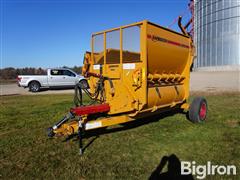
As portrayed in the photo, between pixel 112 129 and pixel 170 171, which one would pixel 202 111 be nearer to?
pixel 112 129

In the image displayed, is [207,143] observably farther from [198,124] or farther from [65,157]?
[65,157]

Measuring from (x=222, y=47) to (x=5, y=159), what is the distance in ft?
126

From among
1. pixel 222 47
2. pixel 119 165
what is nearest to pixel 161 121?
pixel 119 165

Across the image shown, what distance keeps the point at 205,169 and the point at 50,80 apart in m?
16.0

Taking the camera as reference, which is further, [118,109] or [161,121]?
[161,121]

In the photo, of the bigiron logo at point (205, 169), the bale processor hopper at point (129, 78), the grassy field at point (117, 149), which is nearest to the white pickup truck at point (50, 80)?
the grassy field at point (117, 149)

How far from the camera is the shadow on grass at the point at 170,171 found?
351 cm

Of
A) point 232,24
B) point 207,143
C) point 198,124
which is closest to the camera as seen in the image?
point 207,143

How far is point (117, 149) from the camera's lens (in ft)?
14.9

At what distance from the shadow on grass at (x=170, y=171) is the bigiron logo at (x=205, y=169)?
9 centimetres

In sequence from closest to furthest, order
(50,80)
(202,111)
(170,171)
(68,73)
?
(170,171)
(202,111)
(50,80)
(68,73)

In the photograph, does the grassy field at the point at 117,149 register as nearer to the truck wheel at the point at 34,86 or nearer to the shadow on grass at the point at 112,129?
the shadow on grass at the point at 112,129

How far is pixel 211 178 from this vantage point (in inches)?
138

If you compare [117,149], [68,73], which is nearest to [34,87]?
[68,73]
